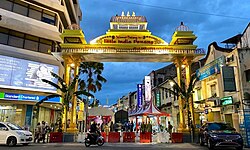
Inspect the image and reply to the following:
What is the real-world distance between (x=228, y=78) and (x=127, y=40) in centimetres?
903

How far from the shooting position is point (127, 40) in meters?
18.1

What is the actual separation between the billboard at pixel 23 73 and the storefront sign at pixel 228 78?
17222 millimetres

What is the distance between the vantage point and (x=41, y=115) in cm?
2561

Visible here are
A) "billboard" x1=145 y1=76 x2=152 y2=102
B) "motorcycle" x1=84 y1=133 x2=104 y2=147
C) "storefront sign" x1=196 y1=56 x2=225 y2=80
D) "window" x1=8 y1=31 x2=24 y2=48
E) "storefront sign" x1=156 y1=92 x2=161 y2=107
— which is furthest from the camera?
"storefront sign" x1=156 y1=92 x2=161 y2=107

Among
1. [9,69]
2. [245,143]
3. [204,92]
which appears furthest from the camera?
[204,92]

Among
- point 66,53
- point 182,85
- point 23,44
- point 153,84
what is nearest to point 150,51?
point 182,85

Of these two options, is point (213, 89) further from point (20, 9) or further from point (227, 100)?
Answer: point (20, 9)

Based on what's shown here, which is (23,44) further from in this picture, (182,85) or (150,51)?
(182,85)

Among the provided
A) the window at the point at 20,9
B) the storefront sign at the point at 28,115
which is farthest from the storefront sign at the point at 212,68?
the window at the point at 20,9

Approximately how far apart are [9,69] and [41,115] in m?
6.91

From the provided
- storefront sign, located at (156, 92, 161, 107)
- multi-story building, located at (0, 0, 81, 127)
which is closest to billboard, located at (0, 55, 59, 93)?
multi-story building, located at (0, 0, 81, 127)

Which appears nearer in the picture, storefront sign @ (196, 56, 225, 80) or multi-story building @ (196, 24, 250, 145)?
multi-story building @ (196, 24, 250, 145)

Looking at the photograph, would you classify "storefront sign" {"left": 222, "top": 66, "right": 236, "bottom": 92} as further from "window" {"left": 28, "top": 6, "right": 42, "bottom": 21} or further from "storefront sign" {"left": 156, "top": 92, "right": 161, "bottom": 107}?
"window" {"left": 28, "top": 6, "right": 42, "bottom": 21}

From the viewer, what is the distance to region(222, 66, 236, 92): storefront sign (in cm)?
1836
